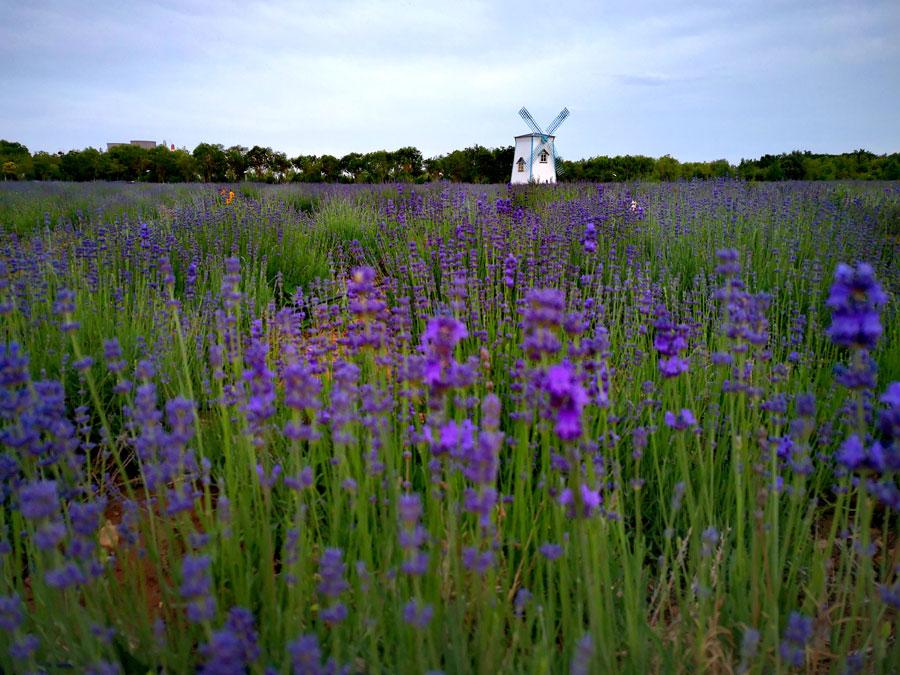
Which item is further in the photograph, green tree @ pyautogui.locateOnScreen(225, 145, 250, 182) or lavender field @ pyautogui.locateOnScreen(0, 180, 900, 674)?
green tree @ pyautogui.locateOnScreen(225, 145, 250, 182)

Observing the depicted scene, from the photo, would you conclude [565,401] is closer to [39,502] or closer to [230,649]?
[230,649]

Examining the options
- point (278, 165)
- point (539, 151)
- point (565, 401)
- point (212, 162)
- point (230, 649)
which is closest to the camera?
point (230, 649)

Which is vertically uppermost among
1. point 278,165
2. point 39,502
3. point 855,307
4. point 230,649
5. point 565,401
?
point 278,165

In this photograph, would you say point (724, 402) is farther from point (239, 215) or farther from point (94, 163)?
point (94, 163)

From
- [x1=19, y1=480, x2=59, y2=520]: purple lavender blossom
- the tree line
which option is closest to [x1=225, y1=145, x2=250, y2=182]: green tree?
the tree line

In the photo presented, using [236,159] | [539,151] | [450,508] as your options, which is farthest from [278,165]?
[450,508]

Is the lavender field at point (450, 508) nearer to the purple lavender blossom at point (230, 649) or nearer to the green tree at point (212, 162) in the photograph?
the purple lavender blossom at point (230, 649)

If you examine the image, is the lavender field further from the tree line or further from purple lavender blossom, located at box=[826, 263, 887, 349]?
the tree line

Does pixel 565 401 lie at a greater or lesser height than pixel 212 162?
lesser

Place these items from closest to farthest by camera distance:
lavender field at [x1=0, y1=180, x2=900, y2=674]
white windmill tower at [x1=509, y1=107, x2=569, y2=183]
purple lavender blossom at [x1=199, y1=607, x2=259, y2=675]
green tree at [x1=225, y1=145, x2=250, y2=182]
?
purple lavender blossom at [x1=199, y1=607, x2=259, y2=675] → lavender field at [x1=0, y1=180, x2=900, y2=674] → white windmill tower at [x1=509, y1=107, x2=569, y2=183] → green tree at [x1=225, y1=145, x2=250, y2=182]

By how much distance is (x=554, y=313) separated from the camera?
3.40 ft

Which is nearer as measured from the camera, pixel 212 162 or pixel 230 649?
pixel 230 649

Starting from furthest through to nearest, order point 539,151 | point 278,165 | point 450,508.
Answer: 1. point 278,165
2. point 539,151
3. point 450,508

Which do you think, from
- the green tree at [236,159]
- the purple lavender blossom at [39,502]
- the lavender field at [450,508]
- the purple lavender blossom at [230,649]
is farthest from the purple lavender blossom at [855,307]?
the green tree at [236,159]
